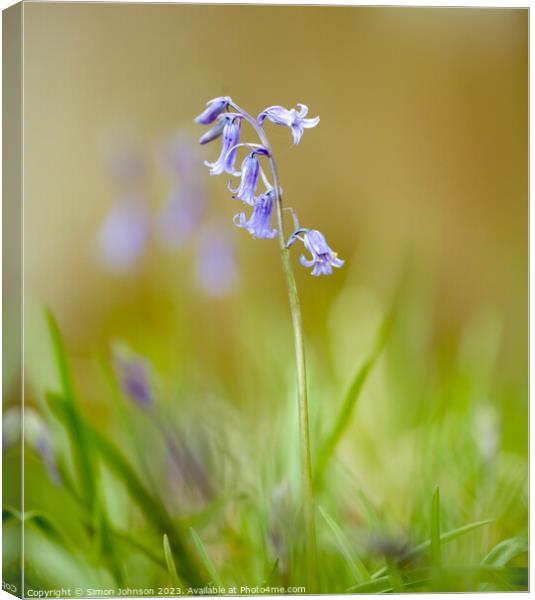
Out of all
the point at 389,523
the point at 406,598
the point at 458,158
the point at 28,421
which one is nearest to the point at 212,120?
the point at 458,158

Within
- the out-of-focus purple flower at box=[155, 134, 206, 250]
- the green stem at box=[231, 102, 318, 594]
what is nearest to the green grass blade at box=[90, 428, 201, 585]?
the green stem at box=[231, 102, 318, 594]

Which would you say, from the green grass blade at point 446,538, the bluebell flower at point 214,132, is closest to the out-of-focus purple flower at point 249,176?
the bluebell flower at point 214,132

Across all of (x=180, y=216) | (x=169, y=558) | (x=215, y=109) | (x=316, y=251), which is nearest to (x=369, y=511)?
(x=169, y=558)

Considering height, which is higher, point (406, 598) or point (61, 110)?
point (61, 110)

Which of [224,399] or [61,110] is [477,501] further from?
[61,110]

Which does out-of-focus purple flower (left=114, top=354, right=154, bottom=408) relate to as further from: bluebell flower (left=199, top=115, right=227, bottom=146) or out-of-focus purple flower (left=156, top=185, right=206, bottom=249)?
bluebell flower (left=199, top=115, right=227, bottom=146)

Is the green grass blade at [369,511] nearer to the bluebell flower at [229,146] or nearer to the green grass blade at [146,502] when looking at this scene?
the green grass blade at [146,502]

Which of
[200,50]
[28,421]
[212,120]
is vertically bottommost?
[28,421]

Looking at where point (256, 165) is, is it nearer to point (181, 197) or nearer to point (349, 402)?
point (181, 197)

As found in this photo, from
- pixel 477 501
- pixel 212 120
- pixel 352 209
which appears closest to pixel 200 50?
pixel 212 120
